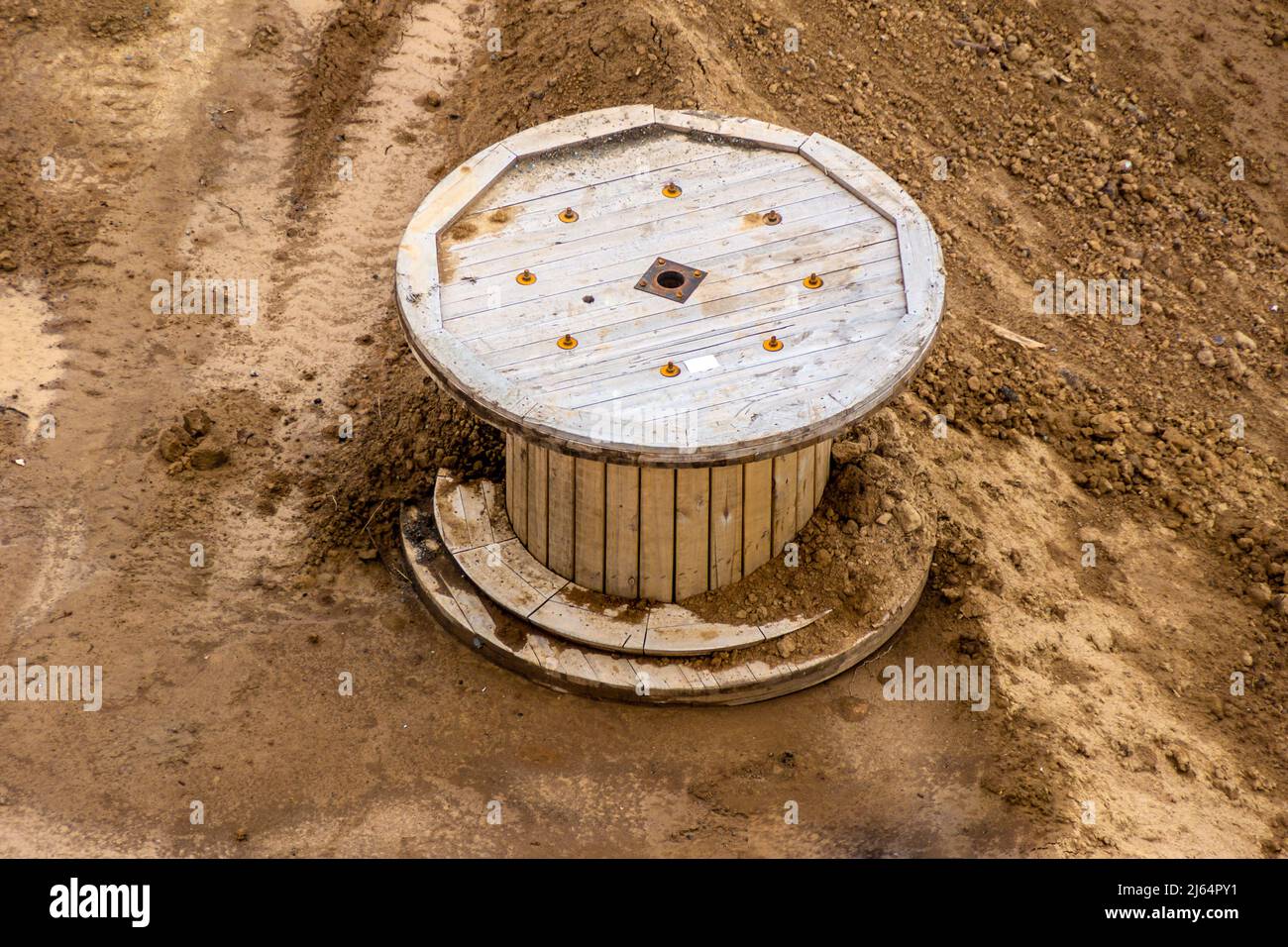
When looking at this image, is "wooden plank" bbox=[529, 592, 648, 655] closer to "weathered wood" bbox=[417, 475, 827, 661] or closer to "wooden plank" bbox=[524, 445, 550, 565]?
"weathered wood" bbox=[417, 475, 827, 661]

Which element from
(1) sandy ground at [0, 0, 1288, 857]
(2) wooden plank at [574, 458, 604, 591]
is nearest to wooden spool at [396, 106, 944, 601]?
(2) wooden plank at [574, 458, 604, 591]

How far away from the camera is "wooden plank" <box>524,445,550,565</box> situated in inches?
270

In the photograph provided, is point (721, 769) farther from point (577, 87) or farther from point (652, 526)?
point (577, 87)

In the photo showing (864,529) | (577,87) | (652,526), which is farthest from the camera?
(577,87)

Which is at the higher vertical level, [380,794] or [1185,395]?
[1185,395]

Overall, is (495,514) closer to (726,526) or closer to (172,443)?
(726,526)

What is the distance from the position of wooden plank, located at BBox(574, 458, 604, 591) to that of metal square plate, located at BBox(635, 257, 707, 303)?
74 centimetres

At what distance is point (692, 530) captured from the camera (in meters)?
6.75

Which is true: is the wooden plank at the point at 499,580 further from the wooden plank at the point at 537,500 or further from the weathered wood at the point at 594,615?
the wooden plank at the point at 537,500

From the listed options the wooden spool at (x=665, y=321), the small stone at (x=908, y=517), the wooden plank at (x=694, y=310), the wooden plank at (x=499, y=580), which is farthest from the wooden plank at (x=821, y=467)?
the wooden plank at (x=499, y=580)

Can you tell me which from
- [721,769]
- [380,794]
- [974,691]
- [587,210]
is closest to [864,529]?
[974,691]

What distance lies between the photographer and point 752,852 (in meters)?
6.27

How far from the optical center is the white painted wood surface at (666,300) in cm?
612

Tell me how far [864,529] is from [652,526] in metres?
1.07
